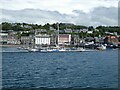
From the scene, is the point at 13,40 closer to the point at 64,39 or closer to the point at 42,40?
the point at 42,40

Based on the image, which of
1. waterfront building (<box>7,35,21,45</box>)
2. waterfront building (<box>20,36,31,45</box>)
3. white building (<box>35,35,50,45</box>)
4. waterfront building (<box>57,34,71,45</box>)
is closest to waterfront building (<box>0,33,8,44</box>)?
waterfront building (<box>7,35,21,45</box>)

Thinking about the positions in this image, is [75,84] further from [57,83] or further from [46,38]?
[46,38]

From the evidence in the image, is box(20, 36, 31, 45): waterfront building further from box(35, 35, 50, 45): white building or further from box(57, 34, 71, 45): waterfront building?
box(57, 34, 71, 45): waterfront building

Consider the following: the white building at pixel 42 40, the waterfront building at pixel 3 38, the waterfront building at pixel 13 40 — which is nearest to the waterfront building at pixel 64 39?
the white building at pixel 42 40

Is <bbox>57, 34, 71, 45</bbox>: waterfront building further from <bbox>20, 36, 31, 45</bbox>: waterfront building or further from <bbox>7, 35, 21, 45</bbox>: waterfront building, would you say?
<bbox>7, 35, 21, 45</bbox>: waterfront building

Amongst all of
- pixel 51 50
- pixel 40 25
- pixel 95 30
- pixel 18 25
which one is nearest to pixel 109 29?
pixel 95 30

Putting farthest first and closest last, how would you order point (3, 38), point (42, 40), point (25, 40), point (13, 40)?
point (3, 38), point (13, 40), point (25, 40), point (42, 40)

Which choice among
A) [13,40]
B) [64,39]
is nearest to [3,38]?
[13,40]

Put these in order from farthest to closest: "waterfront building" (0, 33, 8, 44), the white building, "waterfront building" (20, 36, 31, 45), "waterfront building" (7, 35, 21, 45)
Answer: "waterfront building" (0, 33, 8, 44), "waterfront building" (7, 35, 21, 45), "waterfront building" (20, 36, 31, 45), the white building

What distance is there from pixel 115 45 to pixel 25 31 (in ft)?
90.2

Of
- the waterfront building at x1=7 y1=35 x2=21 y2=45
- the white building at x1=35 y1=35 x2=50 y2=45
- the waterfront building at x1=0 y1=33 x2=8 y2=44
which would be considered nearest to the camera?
the white building at x1=35 y1=35 x2=50 y2=45

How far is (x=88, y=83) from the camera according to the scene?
18094 millimetres

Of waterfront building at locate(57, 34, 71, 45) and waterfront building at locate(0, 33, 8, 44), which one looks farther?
waterfront building at locate(0, 33, 8, 44)

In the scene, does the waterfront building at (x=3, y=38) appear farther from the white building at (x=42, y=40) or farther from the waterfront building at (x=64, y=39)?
the waterfront building at (x=64, y=39)
